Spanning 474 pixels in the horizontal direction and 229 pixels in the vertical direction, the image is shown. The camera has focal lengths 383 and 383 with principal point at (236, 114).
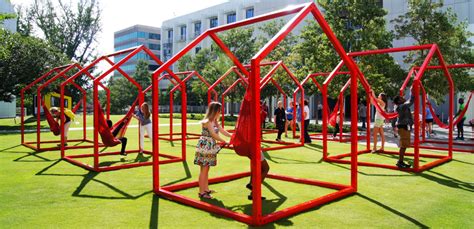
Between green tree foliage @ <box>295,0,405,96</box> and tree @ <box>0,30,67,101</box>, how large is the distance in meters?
17.0

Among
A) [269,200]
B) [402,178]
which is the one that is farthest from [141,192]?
[402,178]

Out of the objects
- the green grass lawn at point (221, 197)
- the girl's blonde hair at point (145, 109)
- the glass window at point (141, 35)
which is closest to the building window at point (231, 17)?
the glass window at point (141, 35)

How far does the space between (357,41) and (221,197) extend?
58.6 ft

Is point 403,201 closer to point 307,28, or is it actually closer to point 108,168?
point 108,168

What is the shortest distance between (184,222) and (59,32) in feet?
146

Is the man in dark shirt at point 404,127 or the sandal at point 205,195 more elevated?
the man in dark shirt at point 404,127

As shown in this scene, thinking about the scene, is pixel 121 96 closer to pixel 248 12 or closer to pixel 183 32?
pixel 183 32

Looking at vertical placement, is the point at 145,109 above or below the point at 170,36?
below

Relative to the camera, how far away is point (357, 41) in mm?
21984

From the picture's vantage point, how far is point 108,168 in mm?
9156

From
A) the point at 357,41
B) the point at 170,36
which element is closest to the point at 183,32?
the point at 170,36

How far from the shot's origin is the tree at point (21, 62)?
23922 millimetres

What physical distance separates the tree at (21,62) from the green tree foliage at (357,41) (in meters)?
17.0

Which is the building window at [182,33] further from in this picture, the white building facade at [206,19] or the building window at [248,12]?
the building window at [248,12]
